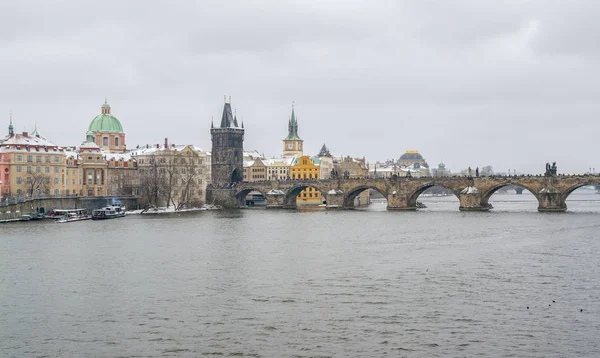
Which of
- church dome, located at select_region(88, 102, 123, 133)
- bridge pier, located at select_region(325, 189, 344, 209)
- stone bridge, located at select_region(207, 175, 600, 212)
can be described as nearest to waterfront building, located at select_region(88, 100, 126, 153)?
church dome, located at select_region(88, 102, 123, 133)

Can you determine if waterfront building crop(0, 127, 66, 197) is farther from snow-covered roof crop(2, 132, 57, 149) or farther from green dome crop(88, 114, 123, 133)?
green dome crop(88, 114, 123, 133)

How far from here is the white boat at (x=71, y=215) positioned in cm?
9681

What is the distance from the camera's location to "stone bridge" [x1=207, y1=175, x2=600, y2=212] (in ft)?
357

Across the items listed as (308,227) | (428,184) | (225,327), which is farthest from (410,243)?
(428,184)

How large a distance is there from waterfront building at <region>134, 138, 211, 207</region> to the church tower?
4.52m

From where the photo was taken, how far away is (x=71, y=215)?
99.8 m

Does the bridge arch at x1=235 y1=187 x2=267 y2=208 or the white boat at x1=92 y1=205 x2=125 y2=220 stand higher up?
the bridge arch at x1=235 y1=187 x2=267 y2=208

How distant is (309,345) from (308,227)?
55392 mm

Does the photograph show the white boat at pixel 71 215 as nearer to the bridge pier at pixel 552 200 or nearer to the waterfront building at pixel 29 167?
the waterfront building at pixel 29 167

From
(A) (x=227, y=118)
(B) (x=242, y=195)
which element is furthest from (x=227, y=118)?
(B) (x=242, y=195)

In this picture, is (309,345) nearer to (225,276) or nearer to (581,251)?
(225,276)

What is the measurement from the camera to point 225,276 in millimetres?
47344

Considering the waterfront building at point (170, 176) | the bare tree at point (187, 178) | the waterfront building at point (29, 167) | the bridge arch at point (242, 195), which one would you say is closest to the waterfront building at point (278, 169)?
the waterfront building at point (170, 176)

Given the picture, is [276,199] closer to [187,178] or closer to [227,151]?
[187,178]
